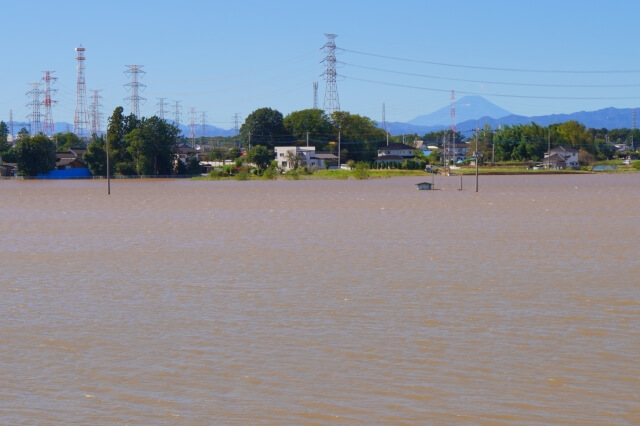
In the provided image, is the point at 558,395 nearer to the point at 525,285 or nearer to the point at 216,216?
the point at 525,285

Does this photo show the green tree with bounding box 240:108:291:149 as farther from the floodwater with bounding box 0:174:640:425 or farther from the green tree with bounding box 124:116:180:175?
the floodwater with bounding box 0:174:640:425

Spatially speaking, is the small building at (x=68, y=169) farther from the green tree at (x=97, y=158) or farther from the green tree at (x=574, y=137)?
the green tree at (x=574, y=137)

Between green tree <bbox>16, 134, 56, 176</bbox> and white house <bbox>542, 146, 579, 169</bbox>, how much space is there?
6481cm

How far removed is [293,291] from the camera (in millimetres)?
14203

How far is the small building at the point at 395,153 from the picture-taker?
4700 inches

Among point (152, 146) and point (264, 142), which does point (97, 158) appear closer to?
point (152, 146)

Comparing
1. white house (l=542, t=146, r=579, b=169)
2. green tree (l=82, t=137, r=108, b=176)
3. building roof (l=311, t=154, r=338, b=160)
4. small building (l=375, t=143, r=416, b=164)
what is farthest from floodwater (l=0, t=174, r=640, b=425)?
white house (l=542, t=146, r=579, b=169)

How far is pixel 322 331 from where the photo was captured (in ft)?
36.0

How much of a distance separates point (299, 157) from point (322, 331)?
95051 millimetres

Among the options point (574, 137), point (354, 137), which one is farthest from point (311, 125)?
point (574, 137)

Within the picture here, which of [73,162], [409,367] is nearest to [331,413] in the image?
[409,367]

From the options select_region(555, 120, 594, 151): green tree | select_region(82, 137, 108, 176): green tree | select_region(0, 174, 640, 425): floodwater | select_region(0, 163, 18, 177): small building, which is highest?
select_region(555, 120, 594, 151): green tree

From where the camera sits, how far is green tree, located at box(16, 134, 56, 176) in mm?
95000

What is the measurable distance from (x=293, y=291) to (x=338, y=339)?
12.4ft
